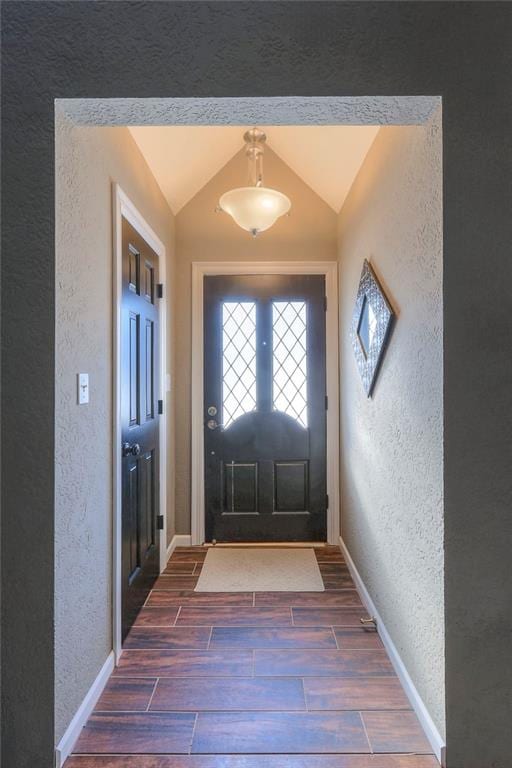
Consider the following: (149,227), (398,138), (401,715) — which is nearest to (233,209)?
(149,227)

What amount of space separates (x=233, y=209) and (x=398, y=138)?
36.2 inches

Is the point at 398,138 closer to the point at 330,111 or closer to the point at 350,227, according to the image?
the point at 330,111

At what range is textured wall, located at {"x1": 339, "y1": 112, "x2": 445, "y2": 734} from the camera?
1.41 meters

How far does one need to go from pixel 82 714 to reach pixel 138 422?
1254mm

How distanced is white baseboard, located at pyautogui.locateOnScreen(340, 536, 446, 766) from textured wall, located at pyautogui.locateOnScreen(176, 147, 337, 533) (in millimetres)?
1437

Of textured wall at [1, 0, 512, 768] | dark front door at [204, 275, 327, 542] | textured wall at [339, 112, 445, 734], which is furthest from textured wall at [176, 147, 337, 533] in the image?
textured wall at [1, 0, 512, 768]

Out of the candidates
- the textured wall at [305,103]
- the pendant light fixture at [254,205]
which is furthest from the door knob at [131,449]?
the pendant light fixture at [254,205]

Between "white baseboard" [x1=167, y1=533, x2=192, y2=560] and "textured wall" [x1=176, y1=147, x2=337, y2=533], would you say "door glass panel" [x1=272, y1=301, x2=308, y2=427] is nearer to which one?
"textured wall" [x1=176, y1=147, x2=337, y2=533]

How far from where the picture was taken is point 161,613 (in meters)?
2.25

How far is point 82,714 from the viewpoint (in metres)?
1.51

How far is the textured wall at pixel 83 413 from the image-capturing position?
4.58 ft

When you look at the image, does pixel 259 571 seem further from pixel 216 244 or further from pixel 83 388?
pixel 216 244

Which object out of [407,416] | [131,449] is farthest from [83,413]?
[407,416]

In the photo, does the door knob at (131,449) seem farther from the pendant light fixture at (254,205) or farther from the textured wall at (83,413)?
the pendant light fixture at (254,205)
